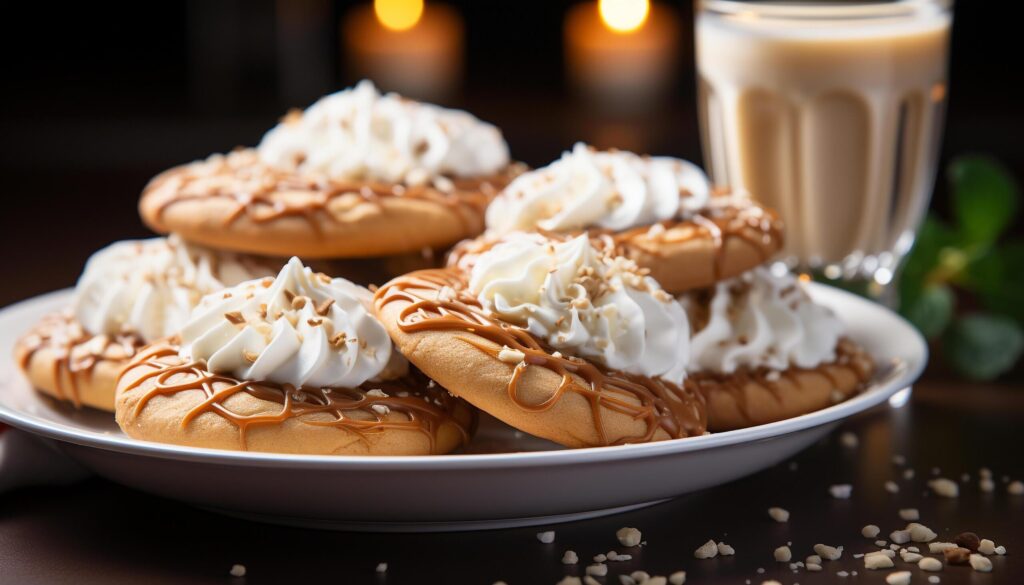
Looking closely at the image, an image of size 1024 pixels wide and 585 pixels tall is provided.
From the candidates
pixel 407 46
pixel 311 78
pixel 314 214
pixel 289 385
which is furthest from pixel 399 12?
pixel 289 385

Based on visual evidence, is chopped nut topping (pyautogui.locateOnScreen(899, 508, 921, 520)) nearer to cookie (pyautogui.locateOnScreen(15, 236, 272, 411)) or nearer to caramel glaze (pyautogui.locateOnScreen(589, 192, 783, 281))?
caramel glaze (pyautogui.locateOnScreen(589, 192, 783, 281))

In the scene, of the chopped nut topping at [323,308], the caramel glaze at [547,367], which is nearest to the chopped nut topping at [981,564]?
the caramel glaze at [547,367]

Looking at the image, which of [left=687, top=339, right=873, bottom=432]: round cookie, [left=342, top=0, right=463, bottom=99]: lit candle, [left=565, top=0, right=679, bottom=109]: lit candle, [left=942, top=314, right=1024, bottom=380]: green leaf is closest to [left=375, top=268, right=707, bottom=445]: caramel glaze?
[left=687, top=339, right=873, bottom=432]: round cookie

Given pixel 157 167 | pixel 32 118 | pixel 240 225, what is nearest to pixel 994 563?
pixel 240 225

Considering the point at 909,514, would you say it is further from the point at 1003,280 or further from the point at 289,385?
the point at 1003,280

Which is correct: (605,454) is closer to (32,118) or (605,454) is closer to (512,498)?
(512,498)

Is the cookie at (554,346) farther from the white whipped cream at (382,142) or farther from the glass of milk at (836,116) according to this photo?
the glass of milk at (836,116)
